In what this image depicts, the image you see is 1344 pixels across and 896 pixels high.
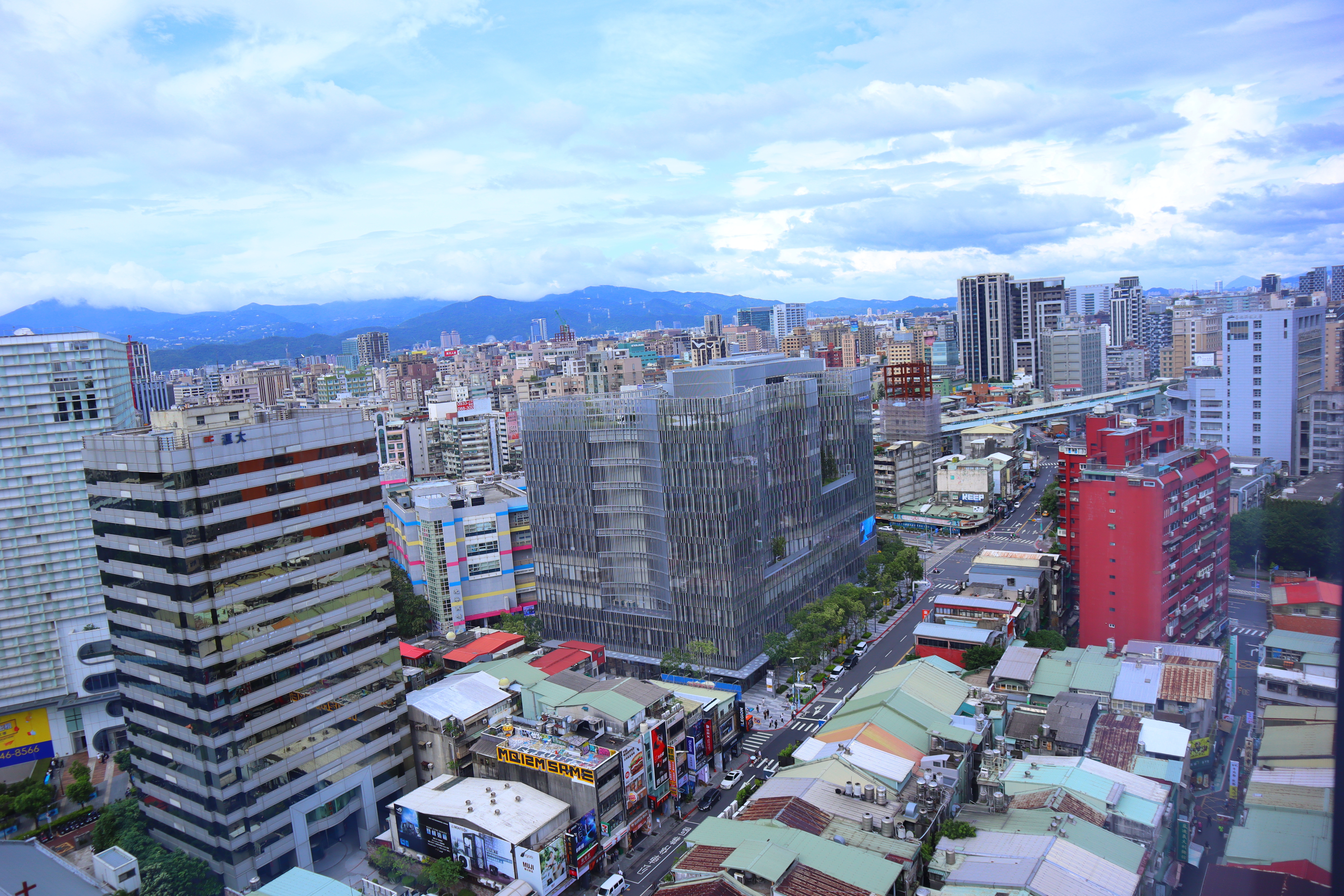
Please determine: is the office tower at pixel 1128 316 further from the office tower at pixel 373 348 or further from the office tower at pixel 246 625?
the office tower at pixel 373 348

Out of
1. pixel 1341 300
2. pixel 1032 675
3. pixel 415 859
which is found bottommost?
pixel 415 859

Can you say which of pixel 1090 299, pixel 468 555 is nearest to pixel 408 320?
pixel 1090 299

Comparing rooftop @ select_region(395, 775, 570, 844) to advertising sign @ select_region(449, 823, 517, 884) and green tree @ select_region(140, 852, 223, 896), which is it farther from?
green tree @ select_region(140, 852, 223, 896)

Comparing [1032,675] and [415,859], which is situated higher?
[1032,675]

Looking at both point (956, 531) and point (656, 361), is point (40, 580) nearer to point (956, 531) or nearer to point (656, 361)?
point (956, 531)

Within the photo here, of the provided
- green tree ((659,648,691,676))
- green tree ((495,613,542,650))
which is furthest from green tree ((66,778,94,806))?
green tree ((659,648,691,676))

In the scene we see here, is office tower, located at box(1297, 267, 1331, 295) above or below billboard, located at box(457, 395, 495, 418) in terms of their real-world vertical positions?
above

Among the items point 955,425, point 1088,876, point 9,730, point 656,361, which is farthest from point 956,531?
point 656,361
